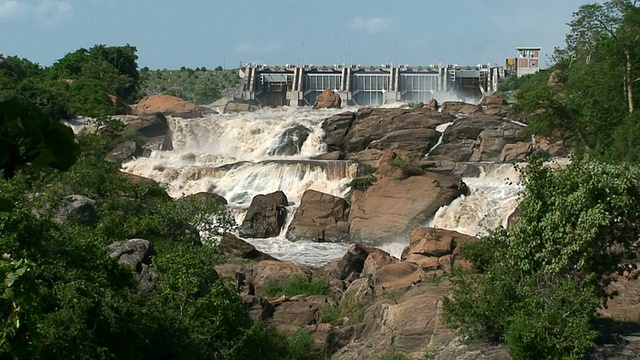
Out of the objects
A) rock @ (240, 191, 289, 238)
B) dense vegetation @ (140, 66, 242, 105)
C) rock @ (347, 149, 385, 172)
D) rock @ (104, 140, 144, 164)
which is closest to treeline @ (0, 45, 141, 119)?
rock @ (104, 140, 144, 164)

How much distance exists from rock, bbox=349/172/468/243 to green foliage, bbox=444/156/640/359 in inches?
594

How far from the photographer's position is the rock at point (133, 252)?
16500 mm

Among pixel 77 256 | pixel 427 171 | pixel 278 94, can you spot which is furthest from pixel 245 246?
pixel 278 94

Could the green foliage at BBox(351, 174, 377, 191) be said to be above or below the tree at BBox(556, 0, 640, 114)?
below

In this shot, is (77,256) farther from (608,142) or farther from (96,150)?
(608,142)

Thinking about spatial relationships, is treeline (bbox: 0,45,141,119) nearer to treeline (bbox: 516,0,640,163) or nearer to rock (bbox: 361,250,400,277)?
treeline (bbox: 516,0,640,163)

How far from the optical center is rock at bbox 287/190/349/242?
97.8 ft

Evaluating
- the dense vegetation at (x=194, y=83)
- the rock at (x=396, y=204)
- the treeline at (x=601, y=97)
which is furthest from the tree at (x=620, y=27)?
the dense vegetation at (x=194, y=83)

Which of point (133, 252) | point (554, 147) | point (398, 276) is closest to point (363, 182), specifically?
point (554, 147)

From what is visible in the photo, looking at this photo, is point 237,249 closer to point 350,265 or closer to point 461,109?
point 350,265

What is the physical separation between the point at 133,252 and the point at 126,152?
2495cm

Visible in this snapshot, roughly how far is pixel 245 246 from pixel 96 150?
7.31 m

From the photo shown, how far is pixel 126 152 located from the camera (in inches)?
1623

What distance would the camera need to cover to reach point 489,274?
1384 cm
